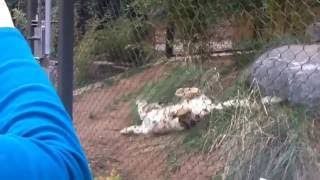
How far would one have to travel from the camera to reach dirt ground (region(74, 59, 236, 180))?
369 cm

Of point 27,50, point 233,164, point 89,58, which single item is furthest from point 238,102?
point 27,50

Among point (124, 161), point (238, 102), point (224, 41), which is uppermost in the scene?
point (224, 41)

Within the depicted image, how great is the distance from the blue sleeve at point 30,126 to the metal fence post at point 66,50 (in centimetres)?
223

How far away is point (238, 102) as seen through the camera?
3.45 m

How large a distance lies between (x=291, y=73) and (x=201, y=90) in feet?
2.40

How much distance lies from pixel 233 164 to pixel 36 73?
251 cm

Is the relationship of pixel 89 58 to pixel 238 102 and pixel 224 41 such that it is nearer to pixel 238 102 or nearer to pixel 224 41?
pixel 224 41

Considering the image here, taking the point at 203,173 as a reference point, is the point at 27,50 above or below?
above

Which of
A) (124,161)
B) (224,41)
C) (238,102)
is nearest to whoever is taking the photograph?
(238,102)

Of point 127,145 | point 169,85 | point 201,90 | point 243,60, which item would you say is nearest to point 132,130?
point 127,145

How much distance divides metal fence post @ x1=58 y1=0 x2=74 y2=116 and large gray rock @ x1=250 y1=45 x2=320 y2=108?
35.6 inches

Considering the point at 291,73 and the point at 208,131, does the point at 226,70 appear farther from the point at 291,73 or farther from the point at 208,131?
the point at 291,73

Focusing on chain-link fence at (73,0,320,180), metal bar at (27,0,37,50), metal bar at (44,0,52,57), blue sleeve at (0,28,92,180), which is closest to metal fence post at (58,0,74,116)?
metal bar at (44,0,52,57)

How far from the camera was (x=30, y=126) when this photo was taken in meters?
0.72
